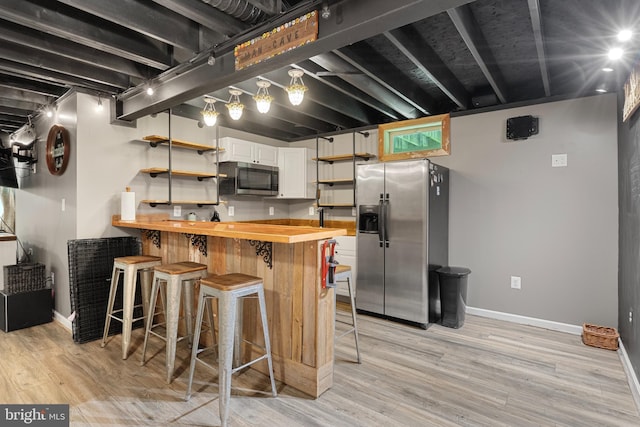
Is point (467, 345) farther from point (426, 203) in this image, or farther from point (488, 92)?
point (488, 92)

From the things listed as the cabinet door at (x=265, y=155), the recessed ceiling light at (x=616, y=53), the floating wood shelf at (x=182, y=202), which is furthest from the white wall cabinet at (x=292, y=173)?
the recessed ceiling light at (x=616, y=53)

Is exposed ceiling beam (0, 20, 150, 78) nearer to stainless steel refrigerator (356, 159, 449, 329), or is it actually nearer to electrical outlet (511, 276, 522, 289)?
stainless steel refrigerator (356, 159, 449, 329)

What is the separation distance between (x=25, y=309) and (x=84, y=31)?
9.80ft

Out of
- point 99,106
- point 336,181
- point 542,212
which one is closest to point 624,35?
point 542,212

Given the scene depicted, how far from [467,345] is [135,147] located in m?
3.96

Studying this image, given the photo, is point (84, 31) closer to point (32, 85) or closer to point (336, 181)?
point (32, 85)

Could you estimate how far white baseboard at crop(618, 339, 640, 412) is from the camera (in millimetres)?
2201

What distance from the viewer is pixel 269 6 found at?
1.97 metres

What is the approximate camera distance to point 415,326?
11.8 feet

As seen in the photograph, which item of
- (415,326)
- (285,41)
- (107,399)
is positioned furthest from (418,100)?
(107,399)

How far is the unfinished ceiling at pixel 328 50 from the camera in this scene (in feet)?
6.39

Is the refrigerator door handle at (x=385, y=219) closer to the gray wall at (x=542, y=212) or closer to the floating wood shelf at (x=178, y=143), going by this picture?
the gray wall at (x=542, y=212)

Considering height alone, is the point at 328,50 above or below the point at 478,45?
below

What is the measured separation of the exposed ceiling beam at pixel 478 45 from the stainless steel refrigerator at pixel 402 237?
97cm
